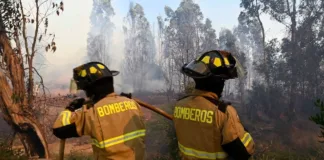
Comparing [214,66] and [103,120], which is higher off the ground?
[214,66]

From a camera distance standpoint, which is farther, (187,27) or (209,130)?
(187,27)

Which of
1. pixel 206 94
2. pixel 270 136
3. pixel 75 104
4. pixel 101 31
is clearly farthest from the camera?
pixel 101 31

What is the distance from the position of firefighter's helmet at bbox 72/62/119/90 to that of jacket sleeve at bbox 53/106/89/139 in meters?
0.26

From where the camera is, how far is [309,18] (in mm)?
32219

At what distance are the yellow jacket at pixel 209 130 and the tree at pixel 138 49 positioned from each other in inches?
2014

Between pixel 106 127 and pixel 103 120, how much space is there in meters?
0.07

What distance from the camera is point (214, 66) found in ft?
7.60

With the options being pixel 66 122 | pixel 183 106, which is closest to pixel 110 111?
pixel 66 122

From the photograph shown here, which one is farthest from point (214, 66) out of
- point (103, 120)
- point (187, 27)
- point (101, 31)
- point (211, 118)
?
point (101, 31)

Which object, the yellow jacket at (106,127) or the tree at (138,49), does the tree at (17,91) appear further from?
the tree at (138,49)

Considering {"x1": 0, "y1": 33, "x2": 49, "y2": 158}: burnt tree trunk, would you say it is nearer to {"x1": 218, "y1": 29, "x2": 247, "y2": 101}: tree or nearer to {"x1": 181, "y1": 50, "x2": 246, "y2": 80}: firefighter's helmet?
{"x1": 181, "y1": 50, "x2": 246, "y2": 80}: firefighter's helmet

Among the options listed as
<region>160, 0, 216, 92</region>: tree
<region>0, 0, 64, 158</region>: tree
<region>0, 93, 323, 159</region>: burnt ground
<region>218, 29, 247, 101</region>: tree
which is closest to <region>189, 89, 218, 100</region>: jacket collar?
<region>0, 0, 64, 158</region>: tree

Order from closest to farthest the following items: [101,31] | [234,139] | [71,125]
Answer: [234,139] < [71,125] < [101,31]

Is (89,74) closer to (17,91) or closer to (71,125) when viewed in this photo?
(71,125)
